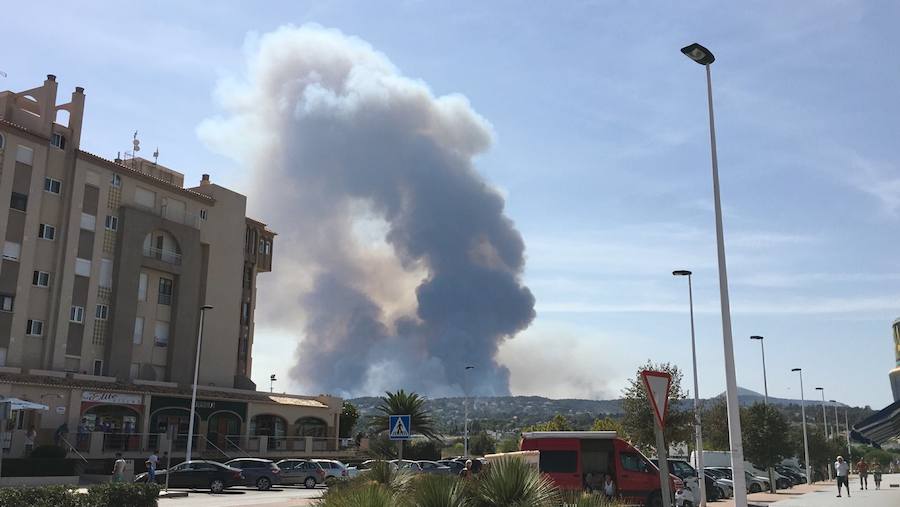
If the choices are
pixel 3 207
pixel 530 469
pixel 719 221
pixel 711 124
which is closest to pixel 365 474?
pixel 530 469

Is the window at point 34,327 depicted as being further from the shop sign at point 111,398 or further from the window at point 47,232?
the window at point 47,232

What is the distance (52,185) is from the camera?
44.4 meters

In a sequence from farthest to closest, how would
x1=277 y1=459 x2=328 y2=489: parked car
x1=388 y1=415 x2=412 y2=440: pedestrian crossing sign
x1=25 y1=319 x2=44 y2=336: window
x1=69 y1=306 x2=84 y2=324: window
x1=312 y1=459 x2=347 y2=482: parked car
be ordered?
x1=69 y1=306 x2=84 y2=324: window, x1=25 y1=319 x2=44 y2=336: window, x1=312 y1=459 x2=347 y2=482: parked car, x1=277 y1=459 x2=328 y2=489: parked car, x1=388 y1=415 x2=412 y2=440: pedestrian crossing sign

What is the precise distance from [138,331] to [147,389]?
5.15 metres

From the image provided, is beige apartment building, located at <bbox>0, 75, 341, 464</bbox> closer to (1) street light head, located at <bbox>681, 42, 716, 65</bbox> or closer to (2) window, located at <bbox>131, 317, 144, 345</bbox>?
(2) window, located at <bbox>131, 317, 144, 345</bbox>

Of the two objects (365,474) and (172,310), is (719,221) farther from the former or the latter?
(172,310)

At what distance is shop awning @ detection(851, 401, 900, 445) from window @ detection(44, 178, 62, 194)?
139ft

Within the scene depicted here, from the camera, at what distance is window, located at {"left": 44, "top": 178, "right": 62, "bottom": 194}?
145 feet

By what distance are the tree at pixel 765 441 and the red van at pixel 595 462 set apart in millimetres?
25121

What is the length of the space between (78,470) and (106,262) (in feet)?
46.2

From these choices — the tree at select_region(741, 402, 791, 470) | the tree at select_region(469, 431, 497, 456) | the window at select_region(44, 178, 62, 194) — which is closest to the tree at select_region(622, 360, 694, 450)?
the tree at select_region(741, 402, 791, 470)

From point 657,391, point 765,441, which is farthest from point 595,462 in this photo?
point 765,441

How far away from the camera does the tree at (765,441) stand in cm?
4481

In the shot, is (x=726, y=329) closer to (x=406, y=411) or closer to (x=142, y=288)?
(x=142, y=288)
